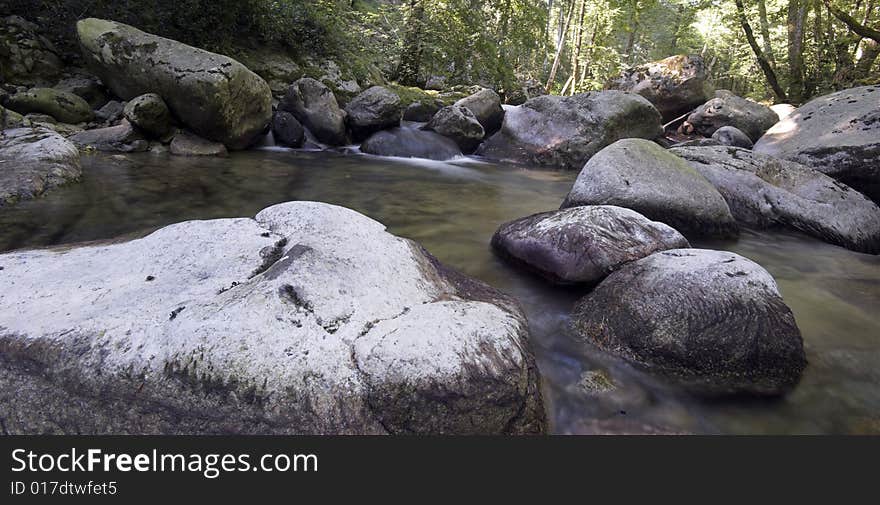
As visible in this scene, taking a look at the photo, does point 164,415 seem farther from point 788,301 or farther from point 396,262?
point 788,301

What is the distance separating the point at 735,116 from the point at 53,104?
1404 cm

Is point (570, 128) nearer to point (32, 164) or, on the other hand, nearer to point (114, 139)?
point (114, 139)

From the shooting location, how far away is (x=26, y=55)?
8.91m

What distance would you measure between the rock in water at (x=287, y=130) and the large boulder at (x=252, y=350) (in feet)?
23.5

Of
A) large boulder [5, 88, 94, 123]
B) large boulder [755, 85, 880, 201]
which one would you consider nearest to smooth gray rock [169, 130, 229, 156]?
large boulder [5, 88, 94, 123]

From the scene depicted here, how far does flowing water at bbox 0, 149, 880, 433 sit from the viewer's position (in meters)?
2.28

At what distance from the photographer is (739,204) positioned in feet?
17.1

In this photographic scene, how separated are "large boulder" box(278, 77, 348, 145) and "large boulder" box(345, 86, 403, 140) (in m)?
0.30

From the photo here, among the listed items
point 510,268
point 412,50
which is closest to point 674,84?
point 412,50

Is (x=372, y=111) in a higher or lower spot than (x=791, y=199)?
higher

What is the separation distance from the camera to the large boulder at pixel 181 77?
7.54 meters

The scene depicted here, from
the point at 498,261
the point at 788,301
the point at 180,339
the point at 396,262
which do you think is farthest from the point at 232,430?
the point at 788,301

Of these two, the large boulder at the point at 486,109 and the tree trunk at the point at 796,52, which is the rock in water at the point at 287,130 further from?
the tree trunk at the point at 796,52

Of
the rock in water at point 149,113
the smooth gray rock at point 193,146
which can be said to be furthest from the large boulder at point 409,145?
the rock in water at point 149,113
